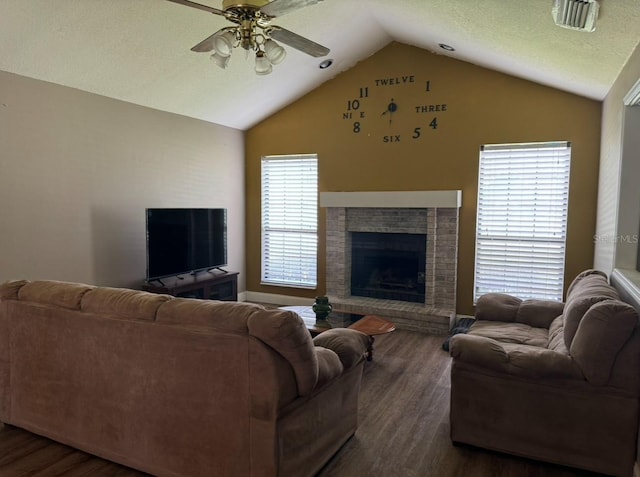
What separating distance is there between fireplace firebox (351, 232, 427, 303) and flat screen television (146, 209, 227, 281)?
1.75 meters

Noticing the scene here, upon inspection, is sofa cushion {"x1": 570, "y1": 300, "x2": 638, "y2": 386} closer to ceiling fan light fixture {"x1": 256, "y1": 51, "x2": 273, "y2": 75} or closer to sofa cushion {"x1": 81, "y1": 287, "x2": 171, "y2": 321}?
sofa cushion {"x1": 81, "y1": 287, "x2": 171, "y2": 321}

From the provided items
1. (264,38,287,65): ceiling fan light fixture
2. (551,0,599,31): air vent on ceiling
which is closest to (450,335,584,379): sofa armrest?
(551,0,599,31): air vent on ceiling

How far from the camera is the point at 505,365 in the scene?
2613 millimetres

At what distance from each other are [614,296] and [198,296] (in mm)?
4081

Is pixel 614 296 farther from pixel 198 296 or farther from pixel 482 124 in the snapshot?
pixel 198 296

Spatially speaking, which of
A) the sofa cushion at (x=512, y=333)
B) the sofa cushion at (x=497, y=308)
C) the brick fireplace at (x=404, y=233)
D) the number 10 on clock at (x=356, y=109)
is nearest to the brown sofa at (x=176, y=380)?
the sofa cushion at (x=512, y=333)

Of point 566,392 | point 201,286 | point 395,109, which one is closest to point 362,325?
point 566,392

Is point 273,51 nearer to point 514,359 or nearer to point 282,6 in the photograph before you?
point 282,6

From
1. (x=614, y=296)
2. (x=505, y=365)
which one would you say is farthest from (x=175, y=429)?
(x=614, y=296)

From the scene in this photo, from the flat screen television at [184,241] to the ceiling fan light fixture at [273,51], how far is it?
2.42m

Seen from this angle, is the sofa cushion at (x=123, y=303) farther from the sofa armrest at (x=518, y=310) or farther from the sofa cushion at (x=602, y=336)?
the sofa armrest at (x=518, y=310)

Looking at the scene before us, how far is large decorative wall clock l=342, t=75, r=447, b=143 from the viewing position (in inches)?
215

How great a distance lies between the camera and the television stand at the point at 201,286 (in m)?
4.76

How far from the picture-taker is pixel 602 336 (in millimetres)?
2367
